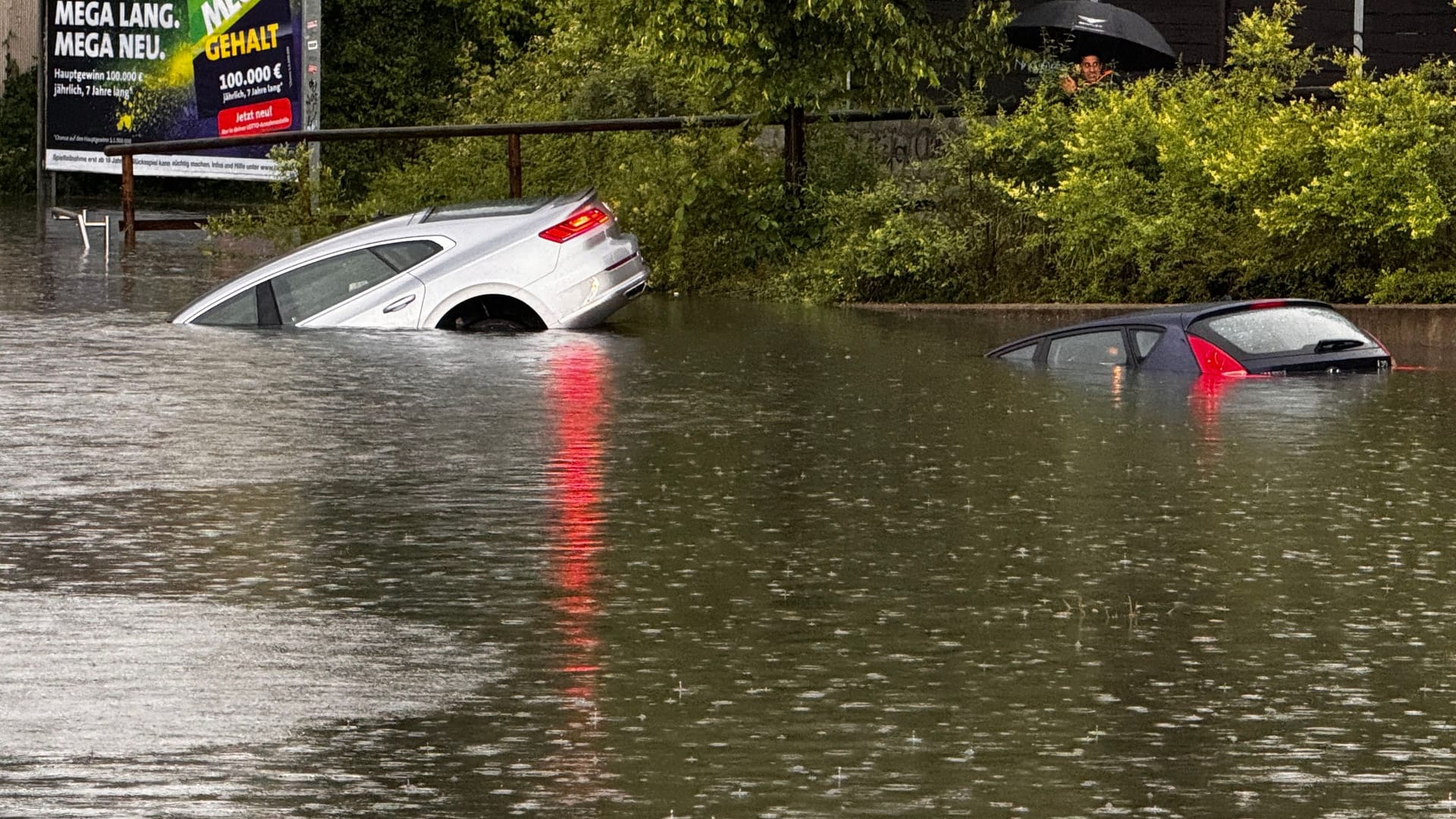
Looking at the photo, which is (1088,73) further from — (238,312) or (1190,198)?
(238,312)

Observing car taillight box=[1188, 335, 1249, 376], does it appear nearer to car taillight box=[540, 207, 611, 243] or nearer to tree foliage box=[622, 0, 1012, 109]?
car taillight box=[540, 207, 611, 243]

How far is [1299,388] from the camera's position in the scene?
14945 mm

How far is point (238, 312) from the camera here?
18609mm

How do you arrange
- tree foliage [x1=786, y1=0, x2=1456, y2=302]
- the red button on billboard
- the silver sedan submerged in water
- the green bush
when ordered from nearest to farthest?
the silver sedan submerged in water < tree foliage [x1=786, y1=0, x2=1456, y2=302] < the red button on billboard < the green bush

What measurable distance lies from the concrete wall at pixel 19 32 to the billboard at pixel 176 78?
4.34 meters

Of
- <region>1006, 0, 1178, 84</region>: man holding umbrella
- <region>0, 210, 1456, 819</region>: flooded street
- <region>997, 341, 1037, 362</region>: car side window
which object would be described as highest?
<region>1006, 0, 1178, 84</region>: man holding umbrella

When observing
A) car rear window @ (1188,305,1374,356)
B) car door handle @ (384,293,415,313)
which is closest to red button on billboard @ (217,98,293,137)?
car door handle @ (384,293,415,313)

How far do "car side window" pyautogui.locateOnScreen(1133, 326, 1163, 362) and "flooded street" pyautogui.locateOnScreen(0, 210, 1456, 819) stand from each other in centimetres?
41

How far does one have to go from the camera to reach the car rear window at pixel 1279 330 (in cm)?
1555

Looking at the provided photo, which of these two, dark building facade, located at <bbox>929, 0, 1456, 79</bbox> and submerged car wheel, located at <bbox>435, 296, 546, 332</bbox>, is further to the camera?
dark building facade, located at <bbox>929, 0, 1456, 79</bbox>

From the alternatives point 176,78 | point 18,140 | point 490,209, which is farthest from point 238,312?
point 18,140

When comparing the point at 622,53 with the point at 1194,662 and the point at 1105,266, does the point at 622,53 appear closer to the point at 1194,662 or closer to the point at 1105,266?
the point at 1105,266

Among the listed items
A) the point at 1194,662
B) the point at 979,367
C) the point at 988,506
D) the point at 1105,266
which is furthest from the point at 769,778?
the point at 1105,266

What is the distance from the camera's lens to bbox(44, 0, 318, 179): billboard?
31.1m
